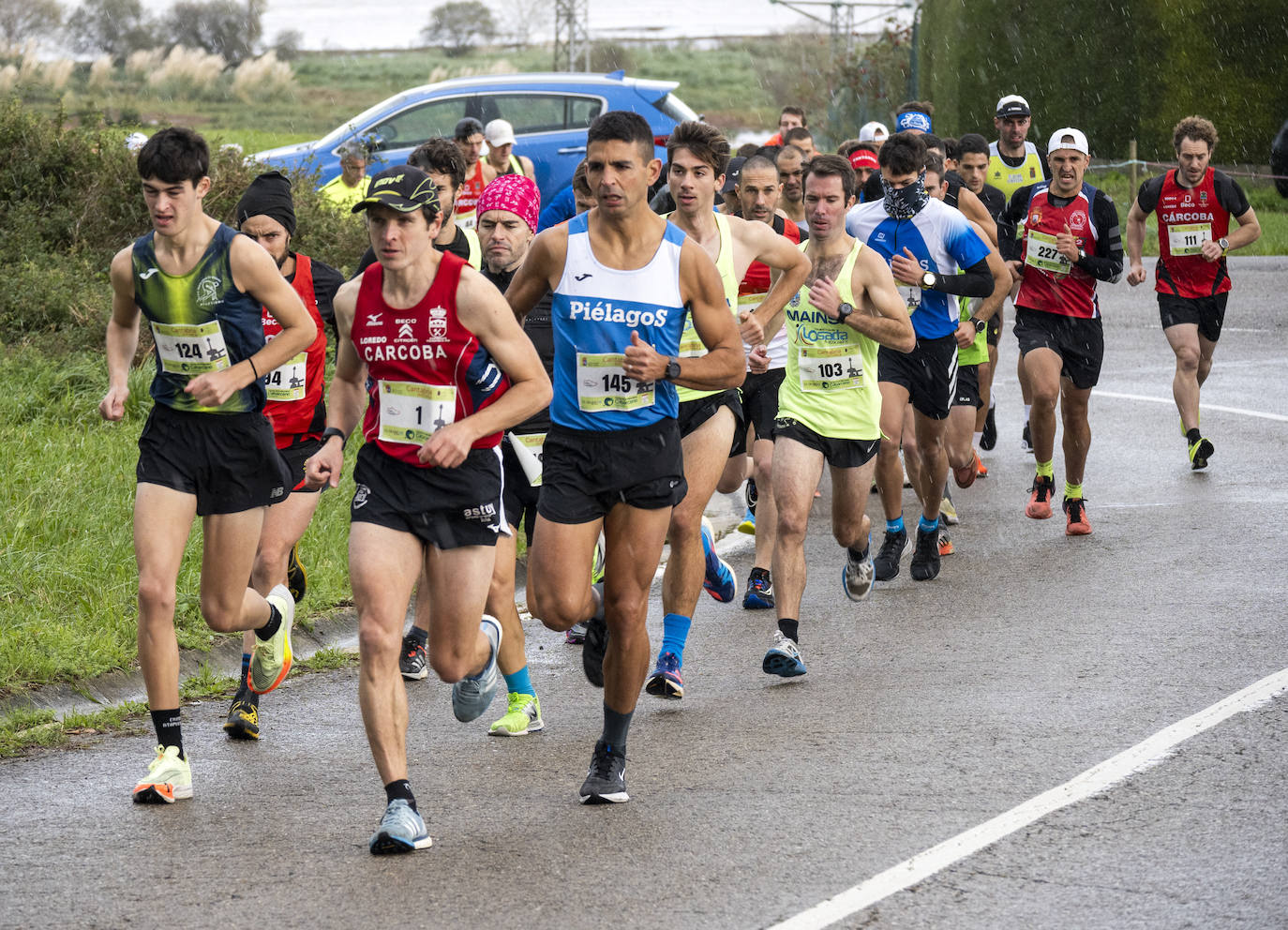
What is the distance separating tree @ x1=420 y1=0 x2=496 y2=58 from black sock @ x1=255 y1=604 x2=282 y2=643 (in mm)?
118035

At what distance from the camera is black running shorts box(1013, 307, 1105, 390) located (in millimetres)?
10961

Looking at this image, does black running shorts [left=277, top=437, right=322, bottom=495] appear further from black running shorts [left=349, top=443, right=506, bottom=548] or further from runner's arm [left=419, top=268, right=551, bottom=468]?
runner's arm [left=419, top=268, right=551, bottom=468]

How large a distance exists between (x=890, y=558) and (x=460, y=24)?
11792 centimetres

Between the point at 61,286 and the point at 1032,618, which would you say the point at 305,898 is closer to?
Answer: the point at 1032,618

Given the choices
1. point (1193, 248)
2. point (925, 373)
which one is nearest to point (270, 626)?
point (925, 373)

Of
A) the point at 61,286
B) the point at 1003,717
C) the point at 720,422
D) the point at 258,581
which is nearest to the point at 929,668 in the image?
the point at 1003,717

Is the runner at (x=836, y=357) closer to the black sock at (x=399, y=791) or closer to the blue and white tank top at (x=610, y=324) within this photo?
the blue and white tank top at (x=610, y=324)

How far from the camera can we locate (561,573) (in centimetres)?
595

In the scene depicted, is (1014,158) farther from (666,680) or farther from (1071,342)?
(666,680)

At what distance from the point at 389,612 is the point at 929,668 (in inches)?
123

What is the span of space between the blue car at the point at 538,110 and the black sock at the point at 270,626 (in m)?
13.6

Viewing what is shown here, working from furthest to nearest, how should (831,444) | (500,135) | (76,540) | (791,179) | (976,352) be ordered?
(500,135), (976,352), (791,179), (76,540), (831,444)

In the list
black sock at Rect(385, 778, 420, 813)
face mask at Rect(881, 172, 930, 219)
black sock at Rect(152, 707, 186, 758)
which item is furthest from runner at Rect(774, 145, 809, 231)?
black sock at Rect(385, 778, 420, 813)

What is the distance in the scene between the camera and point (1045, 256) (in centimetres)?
1112
